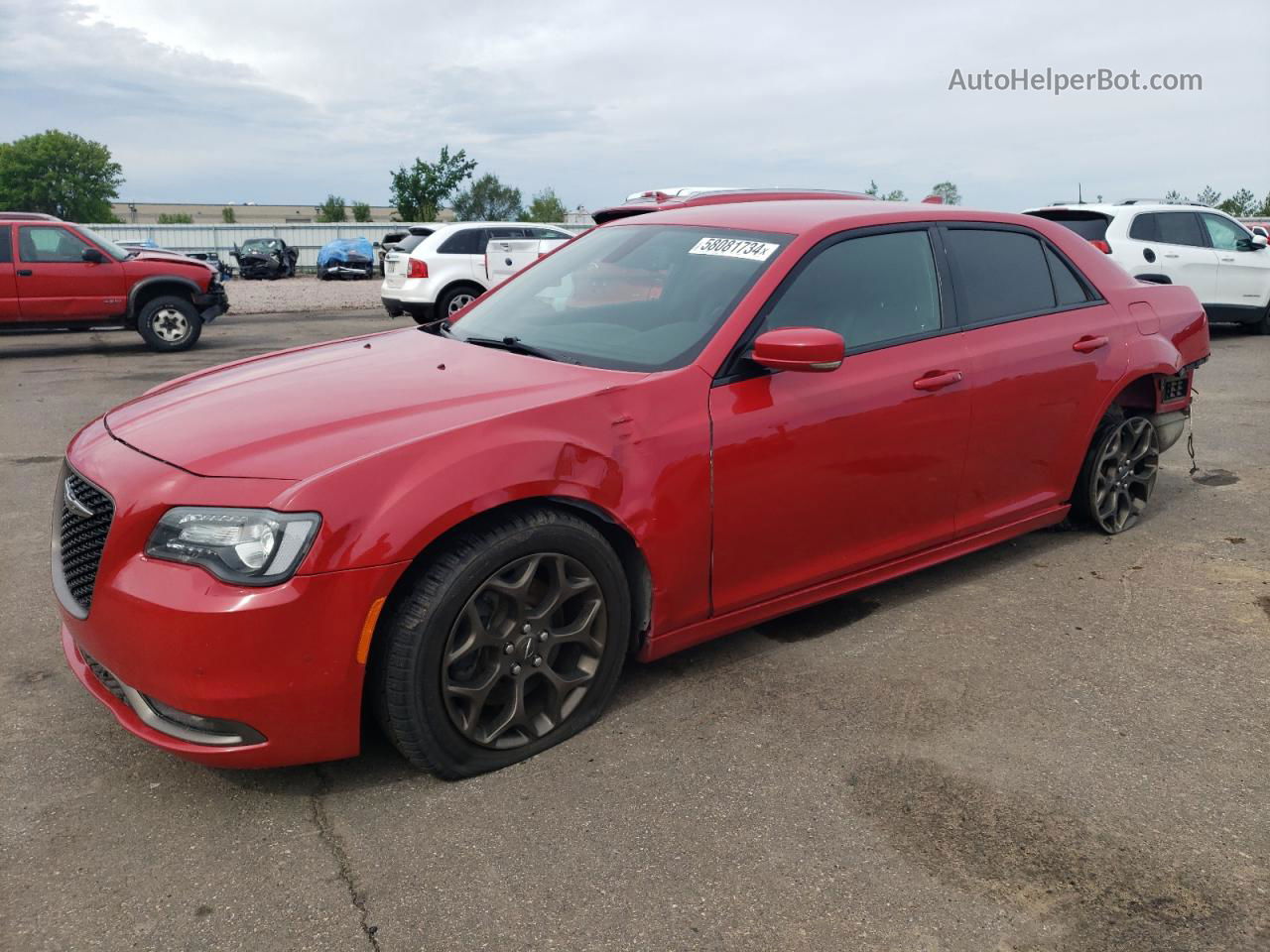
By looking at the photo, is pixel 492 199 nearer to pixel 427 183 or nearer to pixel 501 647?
pixel 427 183

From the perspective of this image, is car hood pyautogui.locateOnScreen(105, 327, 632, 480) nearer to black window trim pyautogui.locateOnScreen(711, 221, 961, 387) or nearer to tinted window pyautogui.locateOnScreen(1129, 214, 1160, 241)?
black window trim pyautogui.locateOnScreen(711, 221, 961, 387)

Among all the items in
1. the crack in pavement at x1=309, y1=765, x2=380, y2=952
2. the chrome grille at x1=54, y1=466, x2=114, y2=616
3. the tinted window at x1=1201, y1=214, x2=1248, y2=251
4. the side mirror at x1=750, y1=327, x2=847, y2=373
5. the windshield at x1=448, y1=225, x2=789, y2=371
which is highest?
the tinted window at x1=1201, y1=214, x2=1248, y2=251

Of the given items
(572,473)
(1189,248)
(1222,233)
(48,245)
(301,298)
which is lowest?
(572,473)

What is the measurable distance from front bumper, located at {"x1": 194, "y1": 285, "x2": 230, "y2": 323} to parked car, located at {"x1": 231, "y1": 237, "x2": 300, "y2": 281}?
21.9 metres

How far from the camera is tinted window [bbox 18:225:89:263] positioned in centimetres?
1239

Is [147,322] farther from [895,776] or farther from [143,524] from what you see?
[895,776]

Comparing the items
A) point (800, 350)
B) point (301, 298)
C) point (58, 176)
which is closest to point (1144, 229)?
point (800, 350)

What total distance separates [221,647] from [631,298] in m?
1.91

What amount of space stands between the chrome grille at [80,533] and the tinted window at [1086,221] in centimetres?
1160

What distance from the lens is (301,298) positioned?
2245 cm

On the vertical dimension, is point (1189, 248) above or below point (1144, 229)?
below

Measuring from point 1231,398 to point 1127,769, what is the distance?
7310mm

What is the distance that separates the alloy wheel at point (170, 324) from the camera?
13.0 metres

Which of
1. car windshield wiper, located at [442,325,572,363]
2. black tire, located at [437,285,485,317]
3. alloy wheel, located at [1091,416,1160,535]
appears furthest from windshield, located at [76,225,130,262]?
alloy wheel, located at [1091,416,1160,535]
